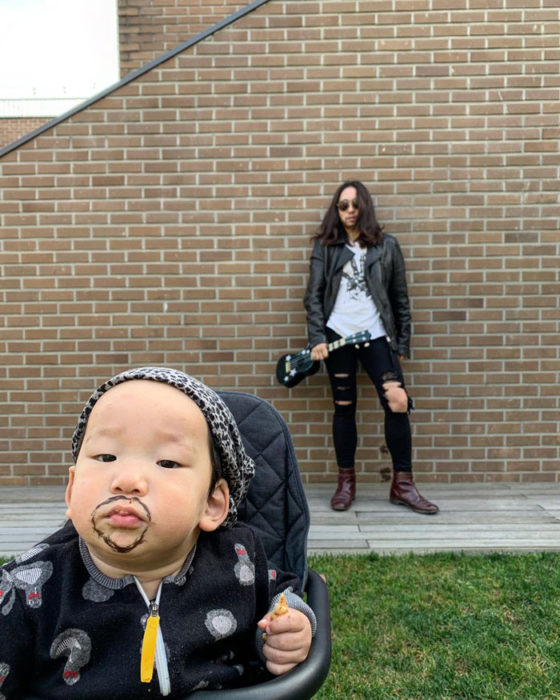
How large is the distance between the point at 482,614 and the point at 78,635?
2.04 meters

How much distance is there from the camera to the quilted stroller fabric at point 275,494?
6.02 ft

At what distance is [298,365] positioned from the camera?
4.54 metres

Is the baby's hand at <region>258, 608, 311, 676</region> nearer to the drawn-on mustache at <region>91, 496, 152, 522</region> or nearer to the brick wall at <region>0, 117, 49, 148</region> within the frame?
the drawn-on mustache at <region>91, 496, 152, 522</region>

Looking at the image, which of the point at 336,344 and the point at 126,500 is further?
the point at 336,344

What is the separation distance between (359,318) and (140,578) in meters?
3.20

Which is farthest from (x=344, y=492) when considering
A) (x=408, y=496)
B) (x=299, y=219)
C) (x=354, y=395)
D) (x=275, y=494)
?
(x=275, y=494)

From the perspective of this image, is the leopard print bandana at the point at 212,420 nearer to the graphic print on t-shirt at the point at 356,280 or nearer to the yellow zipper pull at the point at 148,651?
the yellow zipper pull at the point at 148,651

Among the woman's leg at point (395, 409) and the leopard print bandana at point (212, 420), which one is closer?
the leopard print bandana at point (212, 420)

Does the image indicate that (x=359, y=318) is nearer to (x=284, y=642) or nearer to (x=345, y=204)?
(x=345, y=204)

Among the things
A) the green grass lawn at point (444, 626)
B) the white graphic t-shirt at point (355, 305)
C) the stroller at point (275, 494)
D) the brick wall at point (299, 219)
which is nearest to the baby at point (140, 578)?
the stroller at point (275, 494)

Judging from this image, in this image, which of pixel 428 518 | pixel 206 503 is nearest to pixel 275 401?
pixel 428 518

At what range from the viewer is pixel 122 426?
128cm

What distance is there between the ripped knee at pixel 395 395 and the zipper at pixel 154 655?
3.12m

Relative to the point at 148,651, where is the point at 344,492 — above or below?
below
